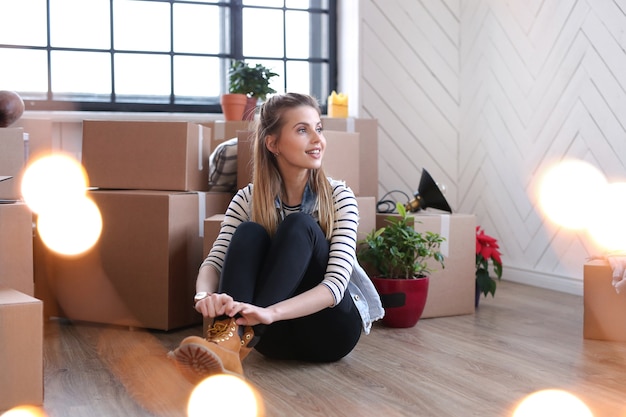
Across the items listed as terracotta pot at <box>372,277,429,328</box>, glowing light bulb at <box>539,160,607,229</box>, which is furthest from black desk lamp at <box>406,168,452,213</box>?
glowing light bulb at <box>539,160,607,229</box>

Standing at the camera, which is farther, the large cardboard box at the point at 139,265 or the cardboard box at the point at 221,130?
the cardboard box at the point at 221,130

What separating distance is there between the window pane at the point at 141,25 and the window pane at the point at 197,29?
0.06 metres

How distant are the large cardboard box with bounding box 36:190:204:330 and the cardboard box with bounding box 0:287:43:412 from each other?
0.76 metres

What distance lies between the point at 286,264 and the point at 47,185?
1365 mm

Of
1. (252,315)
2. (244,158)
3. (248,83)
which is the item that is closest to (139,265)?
(244,158)

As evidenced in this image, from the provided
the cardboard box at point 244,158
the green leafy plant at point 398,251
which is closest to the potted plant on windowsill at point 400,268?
the green leafy plant at point 398,251

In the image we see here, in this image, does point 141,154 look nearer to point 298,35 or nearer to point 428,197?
point 428,197

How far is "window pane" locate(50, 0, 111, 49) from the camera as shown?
3406 mm

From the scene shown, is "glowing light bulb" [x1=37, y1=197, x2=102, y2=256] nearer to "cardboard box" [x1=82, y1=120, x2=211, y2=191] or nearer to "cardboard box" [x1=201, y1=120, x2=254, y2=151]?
"cardboard box" [x1=82, y1=120, x2=211, y2=191]

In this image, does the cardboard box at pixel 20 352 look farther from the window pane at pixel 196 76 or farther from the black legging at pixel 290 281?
the window pane at pixel 196 76

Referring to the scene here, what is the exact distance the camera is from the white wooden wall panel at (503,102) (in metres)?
2.94

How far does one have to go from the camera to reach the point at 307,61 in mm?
3875

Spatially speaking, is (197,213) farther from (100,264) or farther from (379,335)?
(379,335)

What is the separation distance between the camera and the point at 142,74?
140 inches
